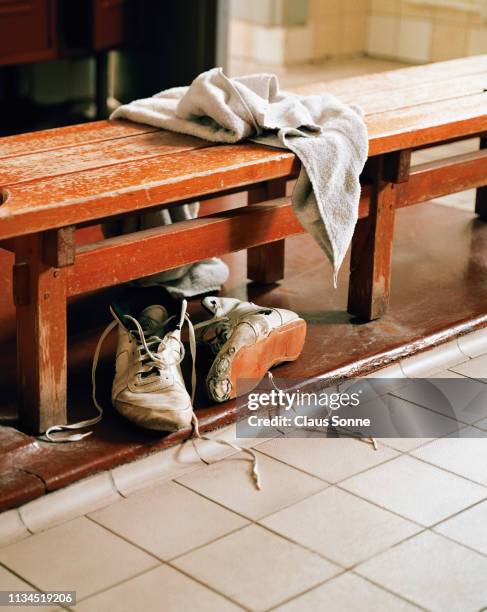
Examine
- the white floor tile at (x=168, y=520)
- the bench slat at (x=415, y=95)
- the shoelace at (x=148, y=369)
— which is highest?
the bench slat at (x=415, y=95)

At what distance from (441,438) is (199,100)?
935 mm

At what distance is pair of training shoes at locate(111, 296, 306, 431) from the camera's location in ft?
6.98

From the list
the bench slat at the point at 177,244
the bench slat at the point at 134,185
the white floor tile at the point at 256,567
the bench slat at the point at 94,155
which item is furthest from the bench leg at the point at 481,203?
the white floor tile at the point at 256,567

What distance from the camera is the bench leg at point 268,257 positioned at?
9.50 feet

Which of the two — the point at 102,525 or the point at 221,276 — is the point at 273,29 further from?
the point at 102,525

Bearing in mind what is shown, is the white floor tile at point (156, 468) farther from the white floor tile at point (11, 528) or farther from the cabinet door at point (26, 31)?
the cabinet door at point (26, 31)

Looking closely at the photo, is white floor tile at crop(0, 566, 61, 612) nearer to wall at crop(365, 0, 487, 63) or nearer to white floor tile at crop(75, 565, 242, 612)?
white floor tile at crop(75, 565, 242, 612)

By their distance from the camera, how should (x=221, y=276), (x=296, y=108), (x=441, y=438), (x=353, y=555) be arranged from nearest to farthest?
(x=353, y=555) → (x=441, y=438) → (x=296, y=108) → (x=221, y=276)

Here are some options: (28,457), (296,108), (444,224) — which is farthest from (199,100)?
(444,224)

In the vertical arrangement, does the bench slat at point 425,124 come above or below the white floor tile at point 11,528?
above

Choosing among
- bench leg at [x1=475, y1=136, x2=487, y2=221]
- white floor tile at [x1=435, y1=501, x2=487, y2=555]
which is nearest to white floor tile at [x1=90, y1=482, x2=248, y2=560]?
white floor tile at [x1=435, y1=501, x2=487, y2=555]

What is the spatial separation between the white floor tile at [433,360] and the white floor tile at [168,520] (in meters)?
0.75

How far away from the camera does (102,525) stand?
6.24 ft

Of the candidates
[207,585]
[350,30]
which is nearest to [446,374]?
[207,585]
